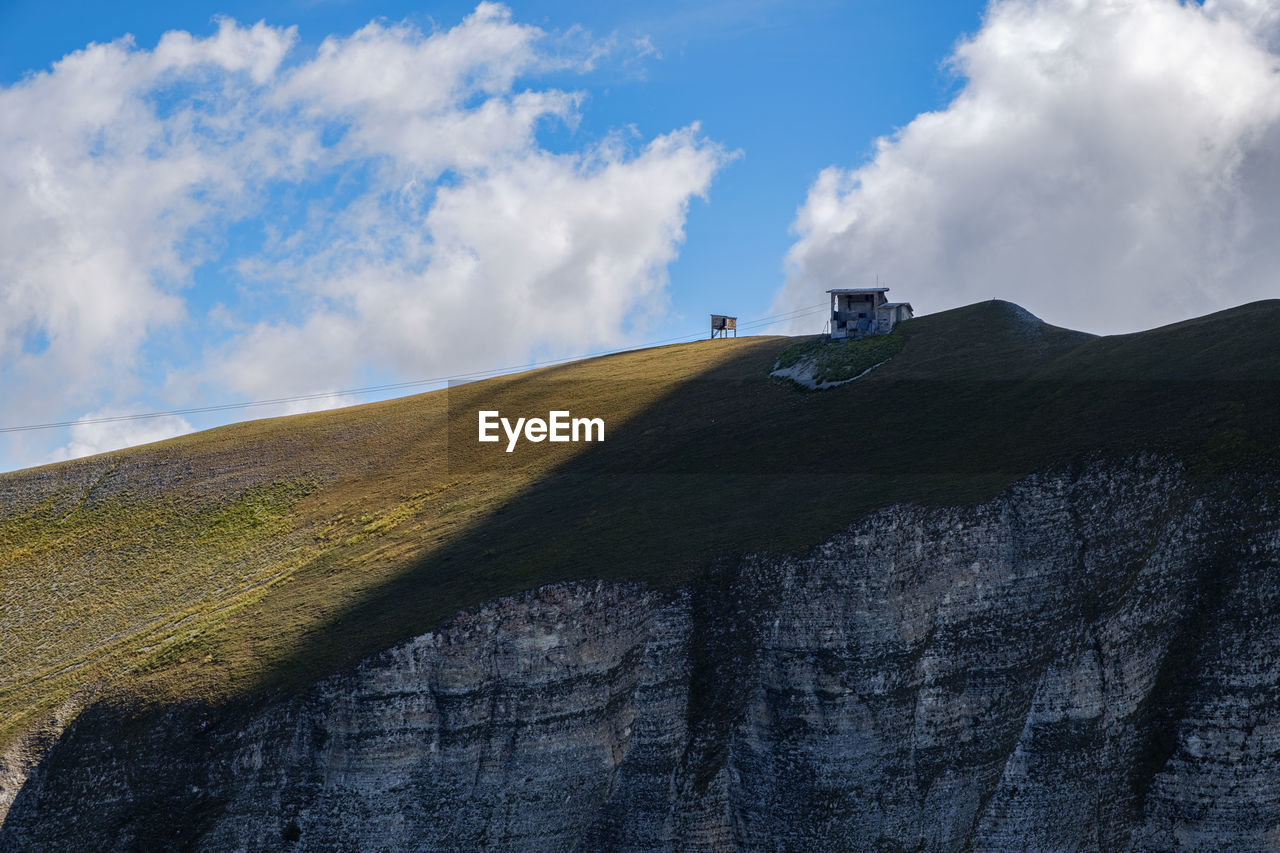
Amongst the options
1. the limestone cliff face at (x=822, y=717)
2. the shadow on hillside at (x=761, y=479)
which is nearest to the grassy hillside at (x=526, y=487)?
the shadow on hillside at (x=761, y=479)

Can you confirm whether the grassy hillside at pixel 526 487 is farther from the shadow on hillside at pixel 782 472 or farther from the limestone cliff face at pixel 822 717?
the limestone cliff face at pixel 822 717

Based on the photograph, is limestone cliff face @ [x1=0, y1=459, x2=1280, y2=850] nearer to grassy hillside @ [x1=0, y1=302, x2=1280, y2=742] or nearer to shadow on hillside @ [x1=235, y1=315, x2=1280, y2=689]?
shadow on hillside @ [x1=235, y1=315, x2=1280, y2=689]

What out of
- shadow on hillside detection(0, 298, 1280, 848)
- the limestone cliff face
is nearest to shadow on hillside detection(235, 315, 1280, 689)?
shadow on hillside detection(0, 298, 1280, 848)

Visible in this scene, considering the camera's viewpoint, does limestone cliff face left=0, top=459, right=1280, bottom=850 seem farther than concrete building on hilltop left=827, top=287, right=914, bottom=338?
No

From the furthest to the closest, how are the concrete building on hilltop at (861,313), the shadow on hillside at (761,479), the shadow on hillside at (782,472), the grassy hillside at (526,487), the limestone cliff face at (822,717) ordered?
1. the concrete building on hilltop at (861,313)
2. the grassy hillside at (526,487)
3. the shadow on hillside at (782,472)
4. the shadow on hillside at (761,479)
5. the limestone cliff face at (822,717)

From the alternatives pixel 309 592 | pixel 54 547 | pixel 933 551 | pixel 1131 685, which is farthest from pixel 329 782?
pixel 54 547

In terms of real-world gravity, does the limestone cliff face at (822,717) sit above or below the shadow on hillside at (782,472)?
below
